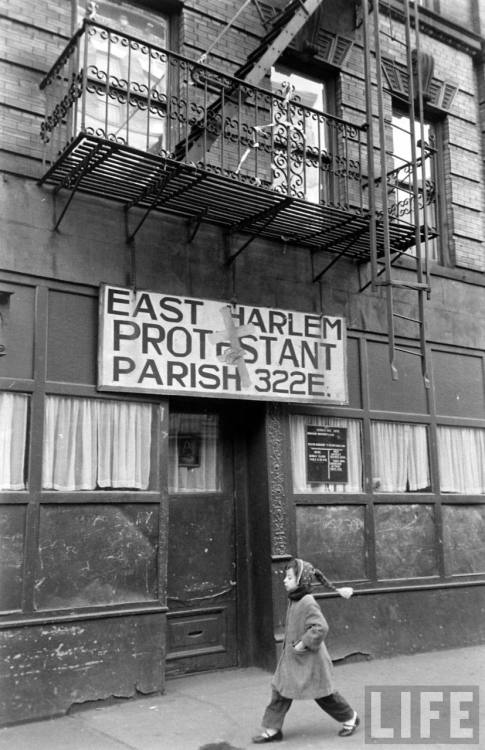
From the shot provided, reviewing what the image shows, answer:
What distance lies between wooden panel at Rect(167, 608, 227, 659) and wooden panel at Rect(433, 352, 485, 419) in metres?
4.01

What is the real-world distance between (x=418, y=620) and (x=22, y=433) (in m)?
5.23

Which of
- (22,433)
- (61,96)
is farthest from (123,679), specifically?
(61,96)

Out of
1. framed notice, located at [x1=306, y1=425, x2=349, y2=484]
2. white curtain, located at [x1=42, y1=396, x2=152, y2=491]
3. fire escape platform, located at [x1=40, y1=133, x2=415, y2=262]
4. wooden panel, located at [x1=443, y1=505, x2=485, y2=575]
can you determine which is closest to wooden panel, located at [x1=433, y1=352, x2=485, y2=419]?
wooden panel, located at [x1=443, y1=505, x2=485, y2=575]

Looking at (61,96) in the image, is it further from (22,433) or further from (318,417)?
(318,417)

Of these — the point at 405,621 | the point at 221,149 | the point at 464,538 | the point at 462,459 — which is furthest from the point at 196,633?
the point at 221,149

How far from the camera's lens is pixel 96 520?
22.8ft

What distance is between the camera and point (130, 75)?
25.6 feet

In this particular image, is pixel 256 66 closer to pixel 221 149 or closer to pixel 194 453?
pixel 221 149

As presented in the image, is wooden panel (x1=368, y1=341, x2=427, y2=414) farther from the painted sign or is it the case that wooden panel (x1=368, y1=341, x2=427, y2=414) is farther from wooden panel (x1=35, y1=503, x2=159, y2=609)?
wooden panel (x1=35, y1=503, x2=159, y2=609)

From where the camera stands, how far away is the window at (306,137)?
336 inches


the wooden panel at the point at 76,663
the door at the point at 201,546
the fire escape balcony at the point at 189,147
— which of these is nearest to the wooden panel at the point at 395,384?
the fire escape balcony at the point at 189,147

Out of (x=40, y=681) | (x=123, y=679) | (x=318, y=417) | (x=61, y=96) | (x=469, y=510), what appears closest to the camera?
(x=40, y=681)

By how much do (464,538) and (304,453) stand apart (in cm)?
271

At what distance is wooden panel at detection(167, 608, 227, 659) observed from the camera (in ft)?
25.3
